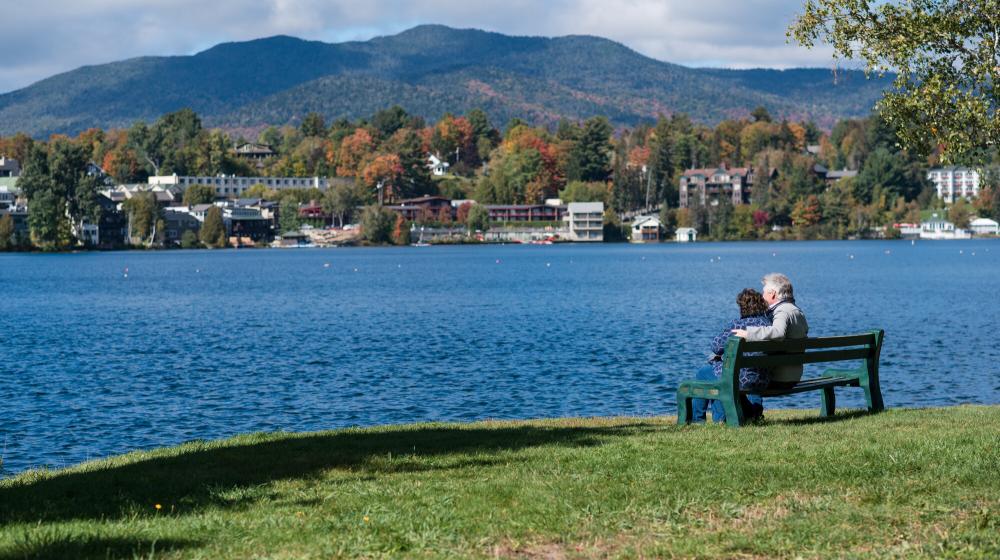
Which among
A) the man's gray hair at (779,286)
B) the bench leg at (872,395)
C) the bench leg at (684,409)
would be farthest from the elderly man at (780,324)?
the bench leg at (872,395)

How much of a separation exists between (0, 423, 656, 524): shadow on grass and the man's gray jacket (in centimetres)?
Result: 169

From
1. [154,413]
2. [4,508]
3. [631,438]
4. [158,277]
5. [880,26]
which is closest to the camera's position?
[4,508]

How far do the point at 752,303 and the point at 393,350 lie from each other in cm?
2617

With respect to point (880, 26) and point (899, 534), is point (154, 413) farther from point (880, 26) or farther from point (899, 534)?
point (899, 534)

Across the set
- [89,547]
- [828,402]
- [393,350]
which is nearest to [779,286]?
[828,402]

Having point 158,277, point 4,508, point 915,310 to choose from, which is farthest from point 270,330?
point 158,277

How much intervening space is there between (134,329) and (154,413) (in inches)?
1036

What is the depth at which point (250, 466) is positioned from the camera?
12.0 meters

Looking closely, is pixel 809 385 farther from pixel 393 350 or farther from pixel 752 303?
pixel 393 350

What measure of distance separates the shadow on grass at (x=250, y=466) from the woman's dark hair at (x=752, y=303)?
6.02 ft

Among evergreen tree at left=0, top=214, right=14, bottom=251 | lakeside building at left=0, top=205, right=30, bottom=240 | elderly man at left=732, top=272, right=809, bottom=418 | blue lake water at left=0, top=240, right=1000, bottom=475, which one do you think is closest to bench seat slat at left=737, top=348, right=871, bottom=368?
elderly man at left=732, top=272, right=809, bottom=418

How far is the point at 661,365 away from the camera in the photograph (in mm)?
33844

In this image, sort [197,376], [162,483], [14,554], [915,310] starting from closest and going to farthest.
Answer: [14,554] < [162,483] < [197,376] < [915,310]

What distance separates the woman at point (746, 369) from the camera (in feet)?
46.9
